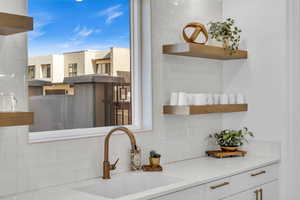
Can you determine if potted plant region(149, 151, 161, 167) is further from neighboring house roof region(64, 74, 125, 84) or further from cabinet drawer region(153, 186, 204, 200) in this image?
neighboring house roof region(64, 74, 125, 84)

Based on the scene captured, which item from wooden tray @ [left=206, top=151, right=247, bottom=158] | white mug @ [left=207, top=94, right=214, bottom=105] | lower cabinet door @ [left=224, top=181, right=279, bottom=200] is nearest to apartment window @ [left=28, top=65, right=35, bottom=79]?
white mug @ [left=207, top=94, right=214, bottom=105]

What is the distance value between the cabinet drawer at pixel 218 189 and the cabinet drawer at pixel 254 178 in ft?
0.23

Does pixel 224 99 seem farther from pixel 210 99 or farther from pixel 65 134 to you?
pixel 65 134

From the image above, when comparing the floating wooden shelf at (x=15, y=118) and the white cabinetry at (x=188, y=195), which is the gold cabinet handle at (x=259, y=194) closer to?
the white cabinetry at (x=188, y=195)

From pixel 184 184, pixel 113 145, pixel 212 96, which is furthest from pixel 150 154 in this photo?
pixel 212 96

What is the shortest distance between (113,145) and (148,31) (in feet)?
3.11

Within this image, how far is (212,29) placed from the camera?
362cm

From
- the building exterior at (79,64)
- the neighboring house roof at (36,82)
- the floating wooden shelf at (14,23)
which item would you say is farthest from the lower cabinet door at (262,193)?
the floating wooden shelf at (14,23)

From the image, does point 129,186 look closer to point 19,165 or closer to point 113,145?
point 113,145

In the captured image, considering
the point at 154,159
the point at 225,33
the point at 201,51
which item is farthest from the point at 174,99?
the point at 225,33

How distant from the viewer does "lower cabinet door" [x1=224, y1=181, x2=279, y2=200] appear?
3.03m

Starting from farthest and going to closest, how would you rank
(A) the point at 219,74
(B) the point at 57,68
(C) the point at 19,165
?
(A) the point at 219,74
(B) the point at 57,68
(C) the point at 19,165

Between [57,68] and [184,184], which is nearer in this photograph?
[184,184]

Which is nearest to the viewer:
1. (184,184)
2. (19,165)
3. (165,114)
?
(19,165)
